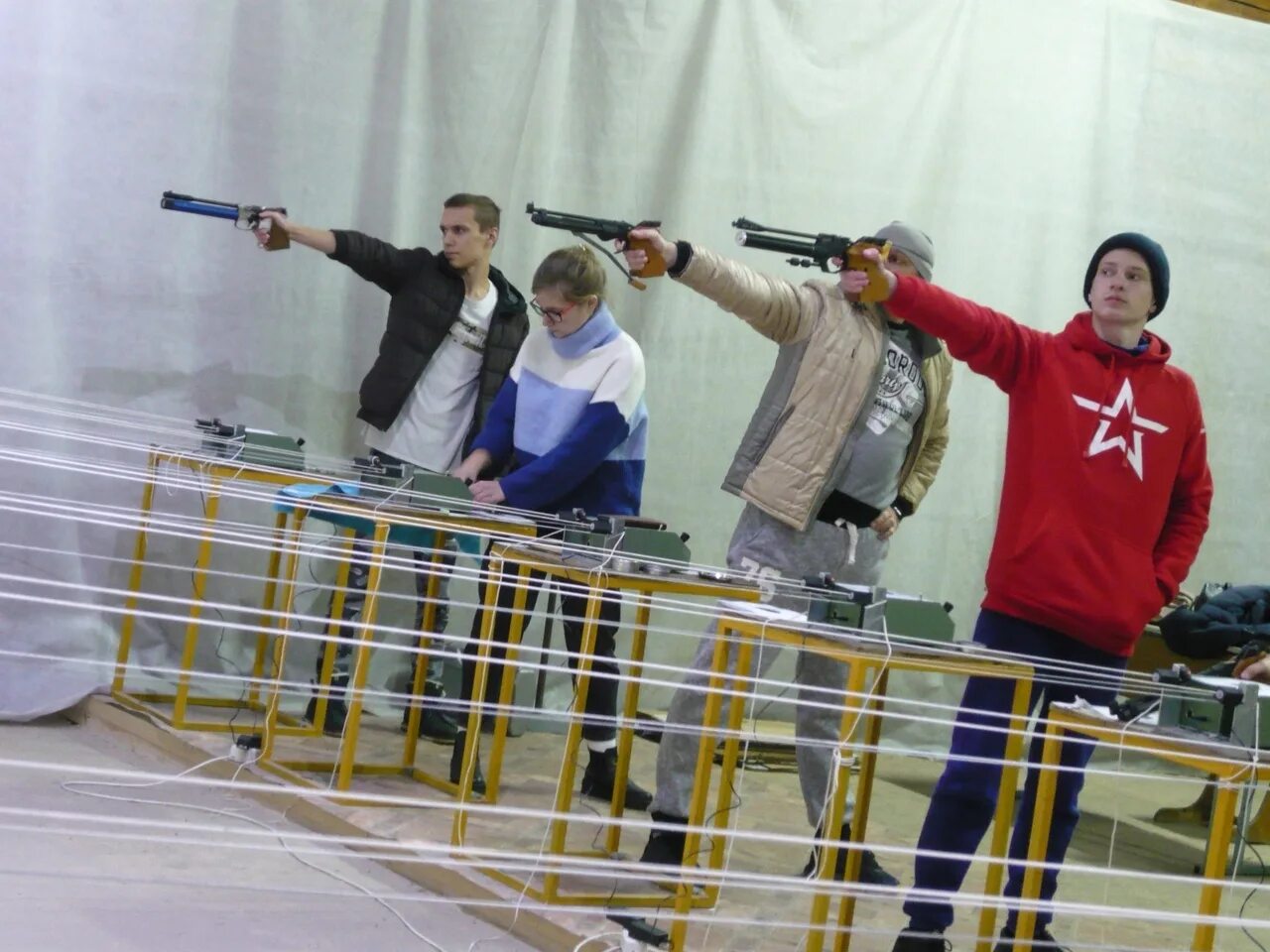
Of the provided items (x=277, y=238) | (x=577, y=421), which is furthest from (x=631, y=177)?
(x=577, y=421)

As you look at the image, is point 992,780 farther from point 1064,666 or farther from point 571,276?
point 571,276

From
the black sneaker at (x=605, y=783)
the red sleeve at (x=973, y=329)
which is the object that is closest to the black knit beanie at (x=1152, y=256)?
the red sleeve at (x=973, y=329)

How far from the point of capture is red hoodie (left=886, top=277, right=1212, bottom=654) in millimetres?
2596

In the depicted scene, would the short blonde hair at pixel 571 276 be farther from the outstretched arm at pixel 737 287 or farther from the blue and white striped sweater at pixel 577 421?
the outstretched arm at pixel 737 287

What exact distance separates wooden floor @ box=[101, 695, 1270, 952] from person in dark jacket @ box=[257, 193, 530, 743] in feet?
1.74

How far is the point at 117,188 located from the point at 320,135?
0.59 metres

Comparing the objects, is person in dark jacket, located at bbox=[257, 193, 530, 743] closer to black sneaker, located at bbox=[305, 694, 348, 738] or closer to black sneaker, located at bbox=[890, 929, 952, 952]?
black sneaker, located at bbox=[305, 694, 348, 738]

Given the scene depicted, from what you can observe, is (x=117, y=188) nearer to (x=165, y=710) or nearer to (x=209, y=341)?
(x=209, y=341)

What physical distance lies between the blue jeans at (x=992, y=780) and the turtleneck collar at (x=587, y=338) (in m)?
1.31

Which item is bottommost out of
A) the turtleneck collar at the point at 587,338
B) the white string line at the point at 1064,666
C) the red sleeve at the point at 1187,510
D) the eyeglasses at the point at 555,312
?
the white string line at the point at 1064,666

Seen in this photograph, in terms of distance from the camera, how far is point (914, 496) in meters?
3.37

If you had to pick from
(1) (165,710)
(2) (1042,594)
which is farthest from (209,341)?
(2) (1042,594)

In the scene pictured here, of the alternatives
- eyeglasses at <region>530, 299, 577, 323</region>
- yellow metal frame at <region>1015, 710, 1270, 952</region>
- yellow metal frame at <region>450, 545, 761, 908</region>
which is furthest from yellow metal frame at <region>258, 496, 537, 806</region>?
yellow metal frame at <region>1015, 710, 1270, 952</region>

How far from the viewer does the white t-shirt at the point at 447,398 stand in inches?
162
